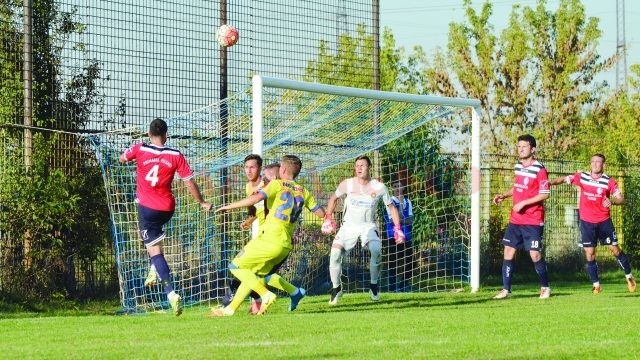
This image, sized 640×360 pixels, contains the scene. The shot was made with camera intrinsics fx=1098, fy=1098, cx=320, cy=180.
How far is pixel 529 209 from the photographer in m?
14.8

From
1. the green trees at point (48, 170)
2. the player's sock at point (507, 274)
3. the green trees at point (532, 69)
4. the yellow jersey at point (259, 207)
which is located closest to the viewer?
the yellow jersey at point (259, 207)

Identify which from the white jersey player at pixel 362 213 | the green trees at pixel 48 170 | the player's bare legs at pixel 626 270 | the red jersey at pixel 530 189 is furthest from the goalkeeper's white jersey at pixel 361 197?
the player's bare legs at pixel 626 270

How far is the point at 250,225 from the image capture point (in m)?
12.9

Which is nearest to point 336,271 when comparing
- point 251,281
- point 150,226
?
point 251,281

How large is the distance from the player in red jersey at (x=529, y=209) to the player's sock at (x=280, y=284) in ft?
12.3

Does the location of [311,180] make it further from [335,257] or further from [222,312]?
[222,312]

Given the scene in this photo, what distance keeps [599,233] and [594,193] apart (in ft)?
2.09

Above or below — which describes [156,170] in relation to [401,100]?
below

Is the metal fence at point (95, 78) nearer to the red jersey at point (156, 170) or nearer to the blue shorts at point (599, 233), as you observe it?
the red jersey at point (156, 170)

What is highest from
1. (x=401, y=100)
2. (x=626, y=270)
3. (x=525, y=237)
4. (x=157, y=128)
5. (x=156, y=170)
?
(x=401, y=100)

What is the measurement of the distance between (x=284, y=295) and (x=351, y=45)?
5132 mm

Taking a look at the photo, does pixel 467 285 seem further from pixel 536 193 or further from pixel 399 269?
pixel 536 193

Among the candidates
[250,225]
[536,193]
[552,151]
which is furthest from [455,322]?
[552,151]

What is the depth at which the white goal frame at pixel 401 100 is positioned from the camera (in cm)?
1312
